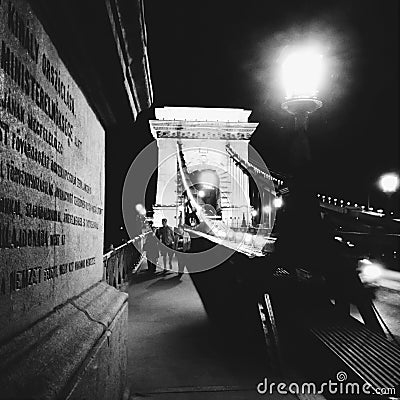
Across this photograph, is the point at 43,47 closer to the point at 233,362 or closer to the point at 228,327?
the point at 233,362

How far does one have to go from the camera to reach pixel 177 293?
727 cm

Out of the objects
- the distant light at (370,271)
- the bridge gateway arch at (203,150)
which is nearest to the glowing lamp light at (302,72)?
the distant light at (370,271)

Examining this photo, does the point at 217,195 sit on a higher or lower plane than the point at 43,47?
higher

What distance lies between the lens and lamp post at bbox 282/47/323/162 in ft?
12.0

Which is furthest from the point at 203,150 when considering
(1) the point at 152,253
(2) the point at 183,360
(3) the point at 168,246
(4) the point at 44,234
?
(4) the point at 44,234

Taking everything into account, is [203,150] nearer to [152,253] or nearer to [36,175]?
[152,253]

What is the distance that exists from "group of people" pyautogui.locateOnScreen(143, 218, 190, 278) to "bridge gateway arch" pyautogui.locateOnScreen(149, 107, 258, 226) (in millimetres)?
27813

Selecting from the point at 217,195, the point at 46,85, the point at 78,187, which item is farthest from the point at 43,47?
the point at 217,195

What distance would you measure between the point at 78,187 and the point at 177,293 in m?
5.23

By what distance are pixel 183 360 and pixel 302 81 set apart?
247 cm

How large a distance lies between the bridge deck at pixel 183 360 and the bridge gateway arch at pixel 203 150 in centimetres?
3532

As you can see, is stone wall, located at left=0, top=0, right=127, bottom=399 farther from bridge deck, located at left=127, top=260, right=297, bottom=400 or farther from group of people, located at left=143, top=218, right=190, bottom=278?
group of people, located at left=143, top=218, right=190, bottom=278

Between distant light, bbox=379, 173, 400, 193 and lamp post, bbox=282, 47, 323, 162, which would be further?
distant light, bbox=379, 173, 400, 193

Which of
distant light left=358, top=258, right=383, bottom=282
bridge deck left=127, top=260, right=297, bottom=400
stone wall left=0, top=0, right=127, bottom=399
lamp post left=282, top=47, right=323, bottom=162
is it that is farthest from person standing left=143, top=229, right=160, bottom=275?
stone wall left=0, top=0, right=127, bottom=399
